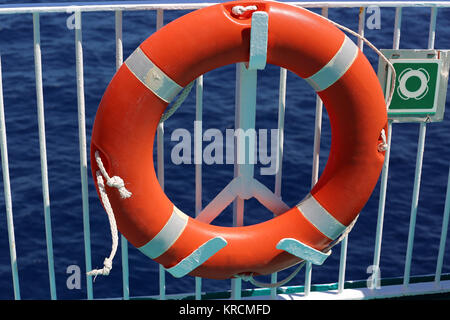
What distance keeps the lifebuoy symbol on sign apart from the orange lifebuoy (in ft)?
0.73

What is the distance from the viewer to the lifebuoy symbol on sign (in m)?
2.57

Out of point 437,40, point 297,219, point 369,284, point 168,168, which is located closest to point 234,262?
point 297,219

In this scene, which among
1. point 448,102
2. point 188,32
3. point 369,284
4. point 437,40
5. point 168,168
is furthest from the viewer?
point 437,40

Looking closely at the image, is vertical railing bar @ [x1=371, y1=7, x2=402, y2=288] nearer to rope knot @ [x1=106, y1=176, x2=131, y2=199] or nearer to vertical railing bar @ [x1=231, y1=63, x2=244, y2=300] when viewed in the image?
vertical railing bar @ [x1=231, y1=63, x2=244, y2=300]

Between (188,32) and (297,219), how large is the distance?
74cm

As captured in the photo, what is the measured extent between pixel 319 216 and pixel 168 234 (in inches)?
20.0

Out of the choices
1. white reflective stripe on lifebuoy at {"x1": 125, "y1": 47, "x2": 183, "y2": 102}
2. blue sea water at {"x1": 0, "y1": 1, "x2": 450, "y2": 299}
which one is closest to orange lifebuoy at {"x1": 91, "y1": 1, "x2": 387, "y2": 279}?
white reflective stripe on lifebuoy at {"x1": 125, "y1": 47, "x2": 183, "y2": 102}

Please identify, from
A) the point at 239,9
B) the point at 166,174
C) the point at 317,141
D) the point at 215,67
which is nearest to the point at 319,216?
the point at 317,141

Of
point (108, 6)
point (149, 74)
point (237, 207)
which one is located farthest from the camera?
point (237, 207)

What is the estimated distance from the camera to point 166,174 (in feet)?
15.3

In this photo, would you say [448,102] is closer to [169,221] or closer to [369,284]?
[369,284]

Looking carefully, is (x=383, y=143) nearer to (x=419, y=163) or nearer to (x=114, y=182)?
(x=419, y=163)

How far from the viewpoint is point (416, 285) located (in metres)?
2.89
